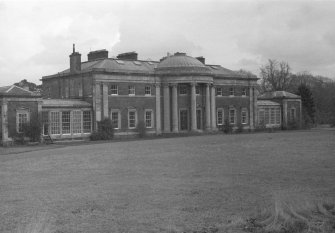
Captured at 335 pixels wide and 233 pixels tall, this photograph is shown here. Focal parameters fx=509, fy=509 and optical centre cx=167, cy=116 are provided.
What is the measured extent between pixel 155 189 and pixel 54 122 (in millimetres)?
31762

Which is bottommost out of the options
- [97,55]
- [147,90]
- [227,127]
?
[227,127]

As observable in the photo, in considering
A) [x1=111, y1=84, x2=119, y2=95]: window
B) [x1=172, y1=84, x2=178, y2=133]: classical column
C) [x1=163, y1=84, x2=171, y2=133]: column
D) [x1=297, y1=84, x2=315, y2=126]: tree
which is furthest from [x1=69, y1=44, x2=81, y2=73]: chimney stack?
[x1=297, y1=84, x2=315, y2=126]: tree

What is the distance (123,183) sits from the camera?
17.9 metres

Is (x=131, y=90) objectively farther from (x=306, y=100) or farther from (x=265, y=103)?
(x=306, y=100)

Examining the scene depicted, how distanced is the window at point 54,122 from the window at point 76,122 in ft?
5.45

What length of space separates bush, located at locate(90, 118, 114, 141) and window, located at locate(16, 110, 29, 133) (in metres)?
7.18

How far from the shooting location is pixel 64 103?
155 feet

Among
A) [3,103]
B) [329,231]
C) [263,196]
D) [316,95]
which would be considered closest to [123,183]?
[263,196]

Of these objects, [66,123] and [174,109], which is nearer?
[66,123]

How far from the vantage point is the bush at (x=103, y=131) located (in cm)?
4881

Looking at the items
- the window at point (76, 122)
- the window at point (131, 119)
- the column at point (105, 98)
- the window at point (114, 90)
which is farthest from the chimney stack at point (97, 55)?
the window at point (76, 122)

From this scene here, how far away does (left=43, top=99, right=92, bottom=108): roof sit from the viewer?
151 feet

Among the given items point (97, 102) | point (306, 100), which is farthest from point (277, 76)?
point (97, 102)

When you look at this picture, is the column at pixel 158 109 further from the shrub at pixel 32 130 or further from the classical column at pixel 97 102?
the shrub at pixel 32 130
